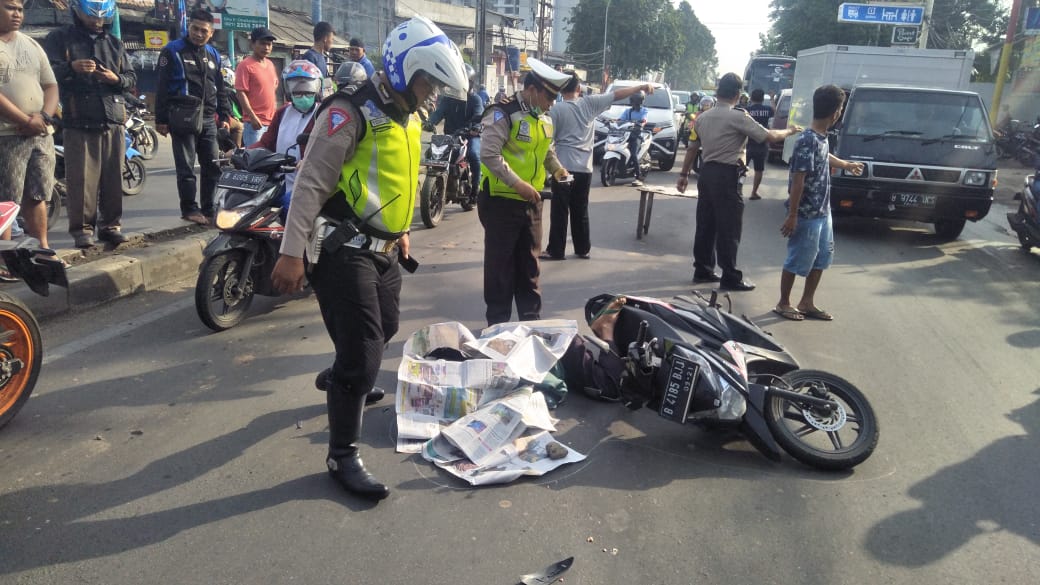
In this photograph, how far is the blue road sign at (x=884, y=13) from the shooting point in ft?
88.6

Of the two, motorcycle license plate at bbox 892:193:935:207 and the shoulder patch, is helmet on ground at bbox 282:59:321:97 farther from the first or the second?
motorcycle license plate at bbox 892:193:935:207

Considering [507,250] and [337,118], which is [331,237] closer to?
[337,118]

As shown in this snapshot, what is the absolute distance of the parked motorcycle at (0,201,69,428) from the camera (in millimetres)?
3424

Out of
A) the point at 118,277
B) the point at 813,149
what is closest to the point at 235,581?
the point at 118,277

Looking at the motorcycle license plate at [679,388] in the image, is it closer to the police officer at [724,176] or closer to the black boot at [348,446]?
the black boot at [348,446]

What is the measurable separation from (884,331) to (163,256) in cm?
570

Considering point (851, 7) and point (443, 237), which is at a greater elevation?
point (851, 7)

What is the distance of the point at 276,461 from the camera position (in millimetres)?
3297

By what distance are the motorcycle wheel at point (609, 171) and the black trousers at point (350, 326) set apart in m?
10.3

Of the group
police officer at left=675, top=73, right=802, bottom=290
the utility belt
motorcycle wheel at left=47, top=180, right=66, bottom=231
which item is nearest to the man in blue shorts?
police officer at left=675, top=73, right=802, bottom=290

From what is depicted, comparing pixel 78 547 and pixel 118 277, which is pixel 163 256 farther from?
pixel 78 547

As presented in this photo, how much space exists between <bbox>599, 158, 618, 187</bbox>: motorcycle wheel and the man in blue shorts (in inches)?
283

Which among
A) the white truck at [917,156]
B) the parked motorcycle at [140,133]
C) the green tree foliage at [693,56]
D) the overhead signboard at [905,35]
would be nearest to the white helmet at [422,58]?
the white truck at [917,156]

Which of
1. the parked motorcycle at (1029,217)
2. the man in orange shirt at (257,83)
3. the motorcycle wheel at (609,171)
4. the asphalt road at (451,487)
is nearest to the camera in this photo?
the asphalt road at (451,487)
